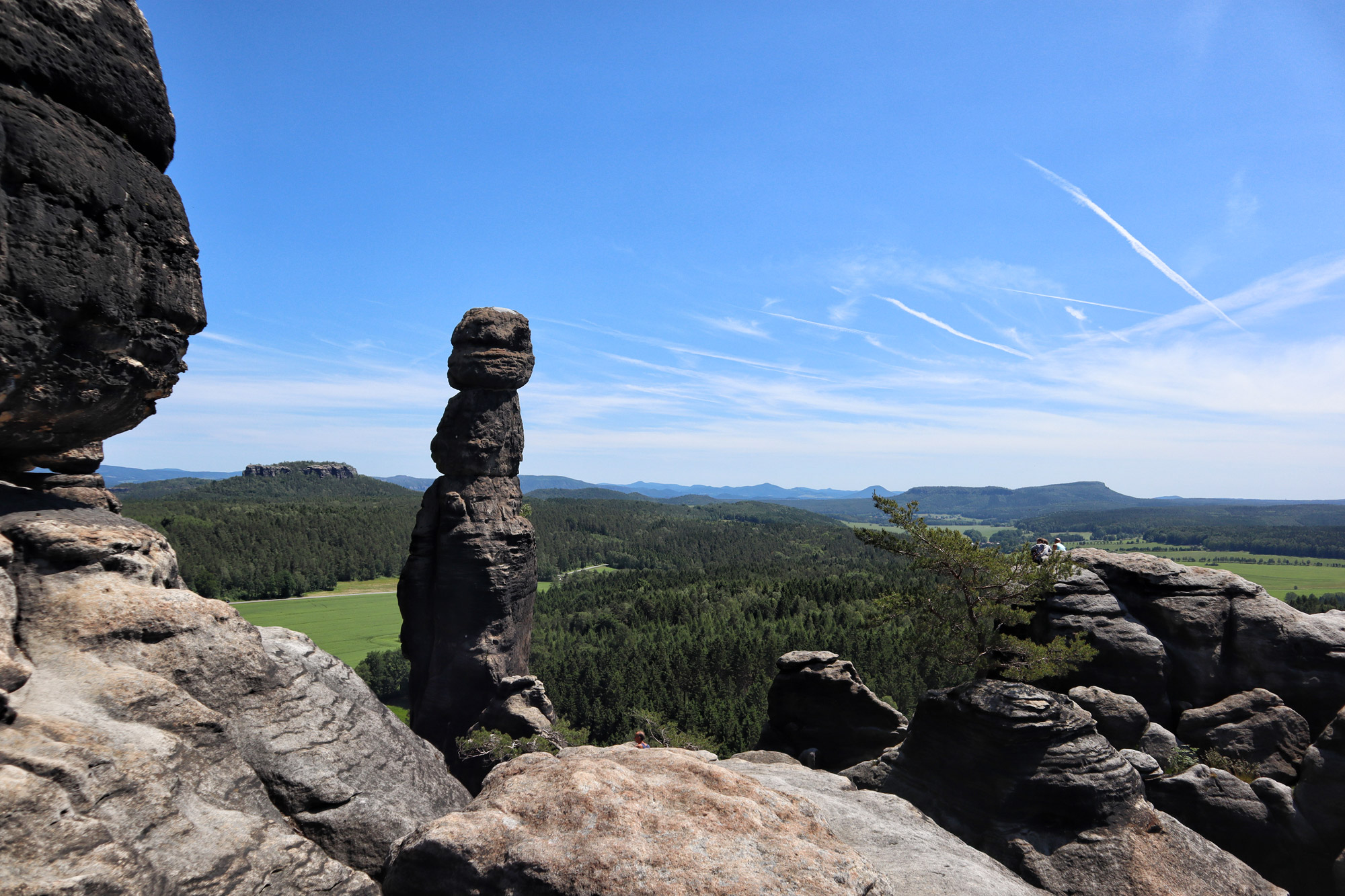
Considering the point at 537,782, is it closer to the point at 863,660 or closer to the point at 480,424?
the point at 480,424

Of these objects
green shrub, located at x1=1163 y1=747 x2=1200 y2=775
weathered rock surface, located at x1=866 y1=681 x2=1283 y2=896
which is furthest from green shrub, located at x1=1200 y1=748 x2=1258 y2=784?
weathered rock surface, located at x1=866 y1=681 x2=1283 y2=896

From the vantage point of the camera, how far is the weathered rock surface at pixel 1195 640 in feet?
73.7

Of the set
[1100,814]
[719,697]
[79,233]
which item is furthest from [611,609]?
[79,233]

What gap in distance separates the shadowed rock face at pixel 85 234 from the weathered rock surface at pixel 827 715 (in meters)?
29.6

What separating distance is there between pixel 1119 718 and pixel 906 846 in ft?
43.1

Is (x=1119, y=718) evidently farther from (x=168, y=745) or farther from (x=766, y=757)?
(x=168, y=745)

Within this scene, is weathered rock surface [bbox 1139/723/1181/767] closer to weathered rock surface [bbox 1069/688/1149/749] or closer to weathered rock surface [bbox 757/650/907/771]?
weathered rock surface [bbox 1069/688/1149/749]

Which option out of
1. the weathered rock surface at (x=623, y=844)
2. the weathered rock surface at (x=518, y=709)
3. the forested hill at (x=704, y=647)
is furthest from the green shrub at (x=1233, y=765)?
the forested hill at (x=704, y=647)

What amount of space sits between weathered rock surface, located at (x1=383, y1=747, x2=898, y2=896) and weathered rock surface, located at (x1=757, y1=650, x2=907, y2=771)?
75.2 ft

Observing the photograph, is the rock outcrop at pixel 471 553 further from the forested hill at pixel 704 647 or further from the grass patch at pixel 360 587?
the grass patch at pixel 360 587

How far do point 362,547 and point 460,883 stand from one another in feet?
648

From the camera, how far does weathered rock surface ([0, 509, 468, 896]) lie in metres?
6.75

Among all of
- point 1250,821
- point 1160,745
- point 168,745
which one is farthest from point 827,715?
point 168,745

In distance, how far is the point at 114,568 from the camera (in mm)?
9992
